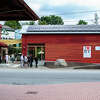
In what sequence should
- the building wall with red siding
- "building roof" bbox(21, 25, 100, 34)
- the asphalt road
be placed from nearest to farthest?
1. the asphalt road
2. "building roof" bbox(21, 25, 100, 34)
3. the building wall with red siding

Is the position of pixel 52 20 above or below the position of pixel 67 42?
above

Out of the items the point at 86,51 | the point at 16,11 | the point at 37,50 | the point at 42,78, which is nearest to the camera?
the point at 16,11

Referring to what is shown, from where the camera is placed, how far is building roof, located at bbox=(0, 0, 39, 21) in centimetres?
622

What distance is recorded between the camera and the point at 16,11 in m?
6.96

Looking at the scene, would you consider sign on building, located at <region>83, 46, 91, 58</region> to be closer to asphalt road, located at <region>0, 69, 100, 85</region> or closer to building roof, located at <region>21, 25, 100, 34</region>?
building roof, located at <region>21, 25, 100, 34</region>

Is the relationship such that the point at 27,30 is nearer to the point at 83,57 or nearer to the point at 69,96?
the point at 83,57

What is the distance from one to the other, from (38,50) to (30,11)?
89.0 feet

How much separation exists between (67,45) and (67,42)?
0.38m

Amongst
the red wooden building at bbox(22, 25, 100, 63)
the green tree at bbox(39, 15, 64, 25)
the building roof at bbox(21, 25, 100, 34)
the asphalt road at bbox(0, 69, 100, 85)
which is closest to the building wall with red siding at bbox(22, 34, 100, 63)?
the red wooden building at bbox(22, 25, 100, 63)

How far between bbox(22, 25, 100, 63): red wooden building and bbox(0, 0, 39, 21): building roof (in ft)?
81.9

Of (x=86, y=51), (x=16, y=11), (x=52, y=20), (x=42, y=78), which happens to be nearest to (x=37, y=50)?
(x=86, y=51)

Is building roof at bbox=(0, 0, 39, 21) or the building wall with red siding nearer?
building roof at bbox=(0, 0, 39, 21)

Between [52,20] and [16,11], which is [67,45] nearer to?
[16,11]

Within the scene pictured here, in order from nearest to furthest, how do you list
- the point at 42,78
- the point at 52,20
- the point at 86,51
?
1. the point at 42,78
2. the point at 86,51
3. the point at 52,20
